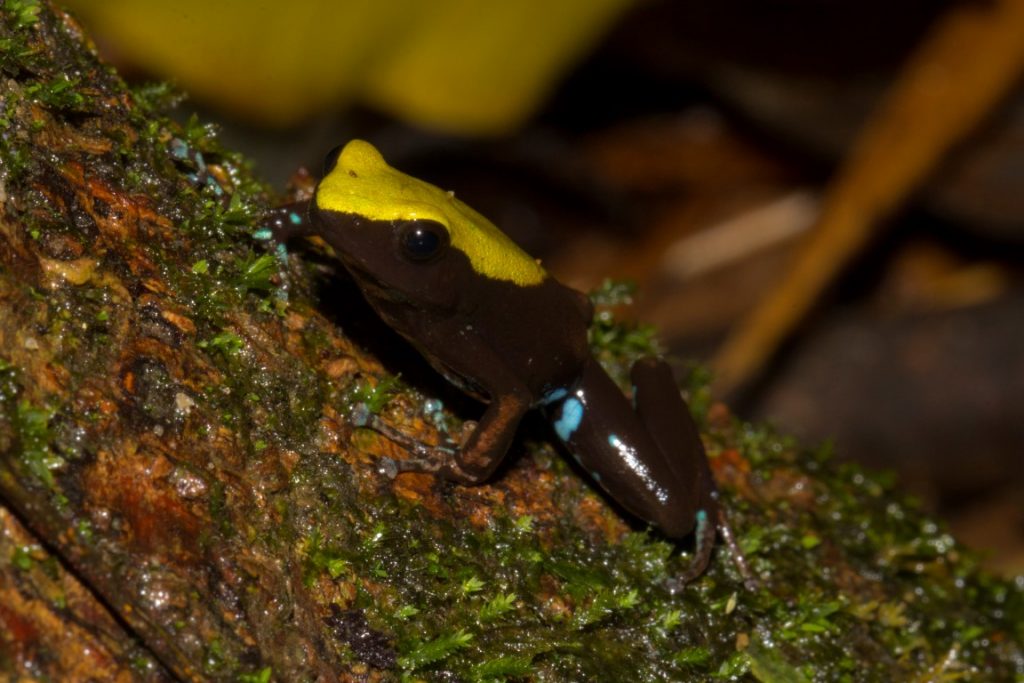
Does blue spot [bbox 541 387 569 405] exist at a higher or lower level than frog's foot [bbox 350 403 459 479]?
higher

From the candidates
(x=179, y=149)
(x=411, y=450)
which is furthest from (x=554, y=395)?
(x=179, y=149)

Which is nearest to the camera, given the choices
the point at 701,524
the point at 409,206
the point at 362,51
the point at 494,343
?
the point at 409,206

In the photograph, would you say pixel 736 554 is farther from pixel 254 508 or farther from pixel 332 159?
pixel 332 159

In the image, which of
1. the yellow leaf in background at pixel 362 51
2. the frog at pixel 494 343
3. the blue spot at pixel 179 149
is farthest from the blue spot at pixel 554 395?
the yellow leaf in background at pixel 362 51

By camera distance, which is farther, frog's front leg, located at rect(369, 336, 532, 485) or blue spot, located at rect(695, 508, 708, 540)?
blue spot, located at rect(695, 508, 708, 540)

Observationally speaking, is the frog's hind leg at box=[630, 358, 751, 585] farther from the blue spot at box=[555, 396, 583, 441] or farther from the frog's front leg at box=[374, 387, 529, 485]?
the frog's front leg at box=[374, 387, 529, 485]

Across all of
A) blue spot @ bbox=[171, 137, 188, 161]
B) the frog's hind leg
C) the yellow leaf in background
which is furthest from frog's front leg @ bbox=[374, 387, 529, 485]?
the yellow leaf in background

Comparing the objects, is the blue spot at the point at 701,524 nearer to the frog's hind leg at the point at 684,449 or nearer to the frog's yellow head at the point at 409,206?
the frog's hind leg at the point at 684,449
